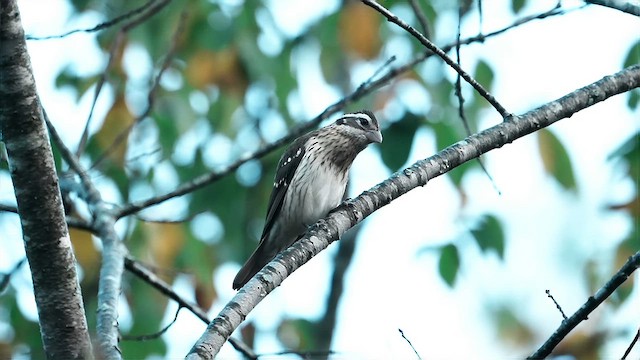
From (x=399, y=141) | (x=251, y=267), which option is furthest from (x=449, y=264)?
(x=251, y=267)

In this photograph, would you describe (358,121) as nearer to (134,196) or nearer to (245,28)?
(245,28)

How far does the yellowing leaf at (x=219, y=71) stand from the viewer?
705 centimetres

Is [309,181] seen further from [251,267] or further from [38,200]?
[38,200]

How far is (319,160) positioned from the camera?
6.27m

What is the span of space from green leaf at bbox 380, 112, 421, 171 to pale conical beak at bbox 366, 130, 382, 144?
3.4 inches

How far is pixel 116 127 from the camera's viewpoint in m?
6.51

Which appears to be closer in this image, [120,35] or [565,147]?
[120,35]

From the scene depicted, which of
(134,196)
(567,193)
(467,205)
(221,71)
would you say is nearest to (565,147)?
(567,193)

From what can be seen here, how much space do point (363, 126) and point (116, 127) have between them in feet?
5.68

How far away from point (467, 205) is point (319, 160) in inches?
43.6

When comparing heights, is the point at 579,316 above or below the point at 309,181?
below

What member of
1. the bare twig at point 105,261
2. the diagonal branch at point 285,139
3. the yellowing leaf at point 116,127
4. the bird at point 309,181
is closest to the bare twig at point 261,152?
the diagonal branch at point 285,139

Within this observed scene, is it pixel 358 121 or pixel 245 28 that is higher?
pixel 245 28

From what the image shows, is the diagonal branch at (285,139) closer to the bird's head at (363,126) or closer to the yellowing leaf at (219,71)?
the bird's head at (363,126)
